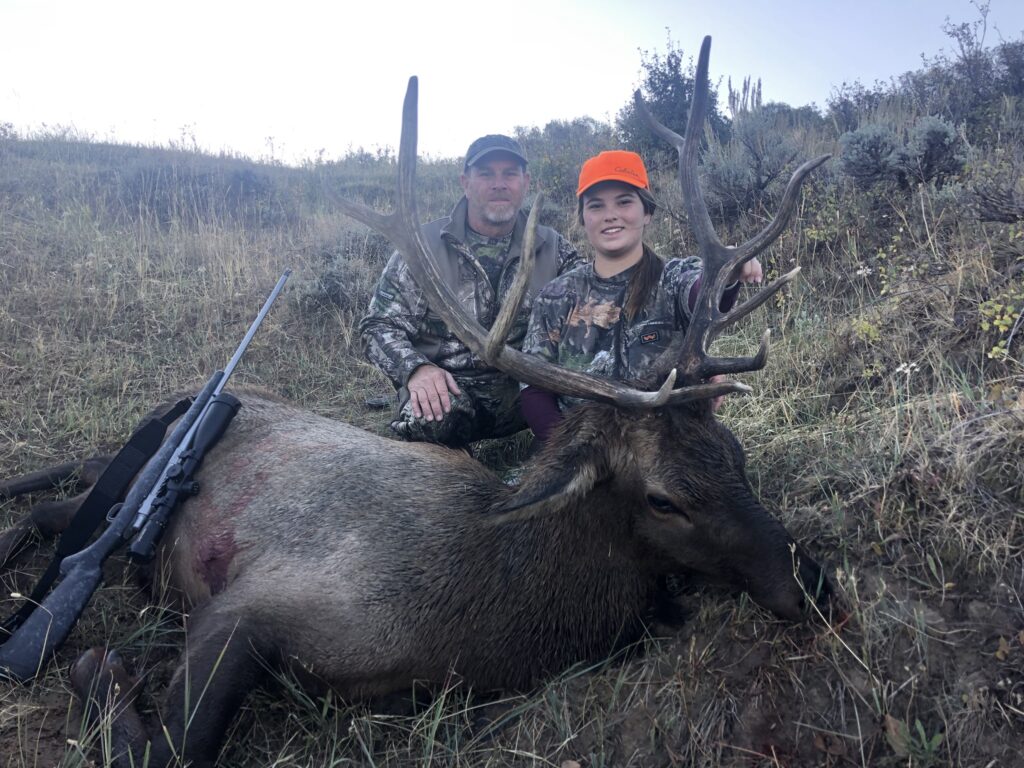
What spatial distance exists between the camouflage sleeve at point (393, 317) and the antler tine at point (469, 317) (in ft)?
5.61

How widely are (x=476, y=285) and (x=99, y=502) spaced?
3035mm

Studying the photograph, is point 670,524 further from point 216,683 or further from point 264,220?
point 264,220

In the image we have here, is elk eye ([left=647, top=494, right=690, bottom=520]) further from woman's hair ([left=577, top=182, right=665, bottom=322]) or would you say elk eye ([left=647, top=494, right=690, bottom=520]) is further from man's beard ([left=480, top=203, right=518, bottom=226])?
man's beard ([left=480, top=203, right=518, bottom=226])

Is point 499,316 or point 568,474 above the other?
point 499,316

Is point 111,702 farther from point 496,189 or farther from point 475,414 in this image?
point 496,189

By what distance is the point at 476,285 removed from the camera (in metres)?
5.83

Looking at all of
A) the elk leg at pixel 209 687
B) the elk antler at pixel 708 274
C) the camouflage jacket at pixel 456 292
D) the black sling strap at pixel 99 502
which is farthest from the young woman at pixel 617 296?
the black sling strap at pixel 99 502

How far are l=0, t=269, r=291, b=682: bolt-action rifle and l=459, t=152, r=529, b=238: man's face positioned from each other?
6.85 feet

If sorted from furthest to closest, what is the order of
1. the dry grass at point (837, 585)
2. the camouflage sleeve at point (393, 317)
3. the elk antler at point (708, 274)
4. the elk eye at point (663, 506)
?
the camouflage sleeve at point (393, 317) < the elk antler at point (708, 274) < the elk eye at point (663, 506) < the dry grass at point (837, 585)

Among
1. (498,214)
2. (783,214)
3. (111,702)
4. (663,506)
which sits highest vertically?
(498,214)

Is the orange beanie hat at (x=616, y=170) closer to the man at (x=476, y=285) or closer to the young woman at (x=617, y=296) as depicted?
the young woman at (x=617, y=296)

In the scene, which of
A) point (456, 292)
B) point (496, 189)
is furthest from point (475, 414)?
point (496, 189)

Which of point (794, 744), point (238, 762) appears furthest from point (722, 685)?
point (238, 762)

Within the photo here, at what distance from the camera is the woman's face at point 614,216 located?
461 cm
